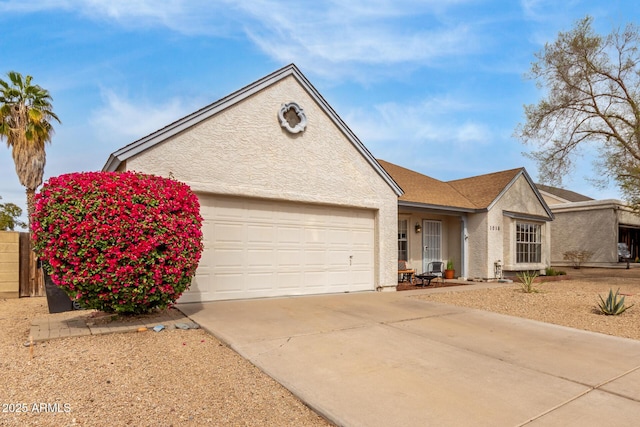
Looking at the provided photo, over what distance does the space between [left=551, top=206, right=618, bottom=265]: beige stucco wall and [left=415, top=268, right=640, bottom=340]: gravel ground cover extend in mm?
12178

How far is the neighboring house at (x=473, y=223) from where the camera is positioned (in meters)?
15.2

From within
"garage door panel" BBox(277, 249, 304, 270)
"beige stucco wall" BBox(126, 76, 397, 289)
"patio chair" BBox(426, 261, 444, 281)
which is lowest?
"patio chair" BBox(426, 261, 444, 281)

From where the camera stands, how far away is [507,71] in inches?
565

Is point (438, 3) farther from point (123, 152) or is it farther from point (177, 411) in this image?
point (177, 411)

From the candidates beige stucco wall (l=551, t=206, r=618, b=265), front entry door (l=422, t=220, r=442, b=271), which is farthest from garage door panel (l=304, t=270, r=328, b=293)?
beige stucco wall (l=551, t=206, r=618, b=265)

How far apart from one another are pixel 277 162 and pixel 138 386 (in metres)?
6.47

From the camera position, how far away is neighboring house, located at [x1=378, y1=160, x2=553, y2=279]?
15172 mm

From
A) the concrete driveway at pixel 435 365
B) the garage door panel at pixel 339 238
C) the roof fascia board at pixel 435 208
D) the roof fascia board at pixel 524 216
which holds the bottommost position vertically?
the concrete driveway at pixel 435 365

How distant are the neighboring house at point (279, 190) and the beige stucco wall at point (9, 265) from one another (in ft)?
16.4

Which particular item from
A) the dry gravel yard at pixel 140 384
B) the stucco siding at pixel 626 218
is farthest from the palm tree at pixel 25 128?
the stucco siding at pixel 626 218

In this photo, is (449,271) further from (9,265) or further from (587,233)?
(9,265)

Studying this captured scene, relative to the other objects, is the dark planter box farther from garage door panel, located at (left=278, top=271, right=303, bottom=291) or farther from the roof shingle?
the roof shingle

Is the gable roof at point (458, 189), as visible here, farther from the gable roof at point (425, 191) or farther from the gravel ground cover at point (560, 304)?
the gravel ground cover at point (560, 304)

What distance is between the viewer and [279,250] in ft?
31.6
